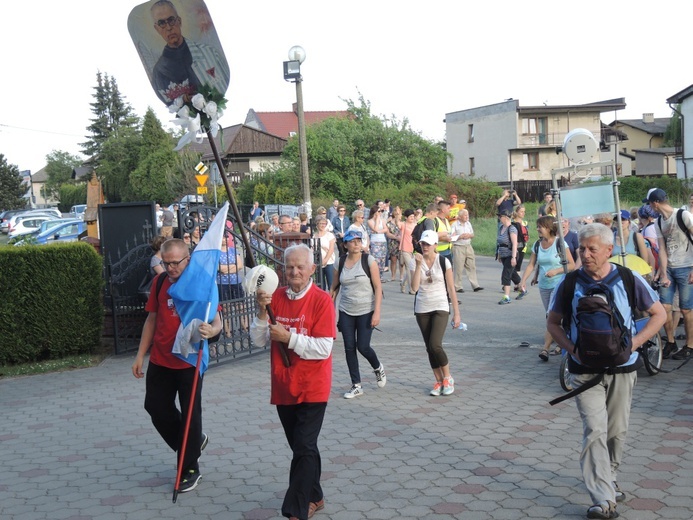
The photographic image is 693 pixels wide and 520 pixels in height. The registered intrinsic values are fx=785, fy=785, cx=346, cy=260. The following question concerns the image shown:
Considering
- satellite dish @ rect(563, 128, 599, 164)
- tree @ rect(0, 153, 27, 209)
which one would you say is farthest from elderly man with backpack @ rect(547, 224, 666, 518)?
tree @ rect(0, 153, 27, 209)

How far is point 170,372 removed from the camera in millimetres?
5867

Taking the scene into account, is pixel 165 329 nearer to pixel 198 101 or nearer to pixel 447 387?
pixel 198 101

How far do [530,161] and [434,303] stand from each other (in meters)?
57.1

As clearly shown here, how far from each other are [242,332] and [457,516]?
236 inches

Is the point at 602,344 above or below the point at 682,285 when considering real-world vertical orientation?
above

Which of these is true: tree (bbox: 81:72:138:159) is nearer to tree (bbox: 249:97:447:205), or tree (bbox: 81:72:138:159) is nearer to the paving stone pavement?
tree (bbox: 249:97:447:205)

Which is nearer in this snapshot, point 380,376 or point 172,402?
point 172,402

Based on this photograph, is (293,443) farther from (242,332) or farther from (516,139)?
(516,139)

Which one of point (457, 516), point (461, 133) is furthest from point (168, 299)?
point (461, 133)

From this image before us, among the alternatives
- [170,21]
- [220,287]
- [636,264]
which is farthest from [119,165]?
[170,21]

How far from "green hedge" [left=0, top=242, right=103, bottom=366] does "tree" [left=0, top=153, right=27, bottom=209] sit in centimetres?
7629

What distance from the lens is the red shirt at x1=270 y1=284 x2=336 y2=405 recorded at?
4.93 metres

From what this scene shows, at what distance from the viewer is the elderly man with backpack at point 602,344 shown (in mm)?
4820

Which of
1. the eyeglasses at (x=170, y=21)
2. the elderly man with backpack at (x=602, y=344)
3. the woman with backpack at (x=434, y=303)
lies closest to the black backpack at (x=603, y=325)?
the elderly man with backpack at (x=602, y=344)
